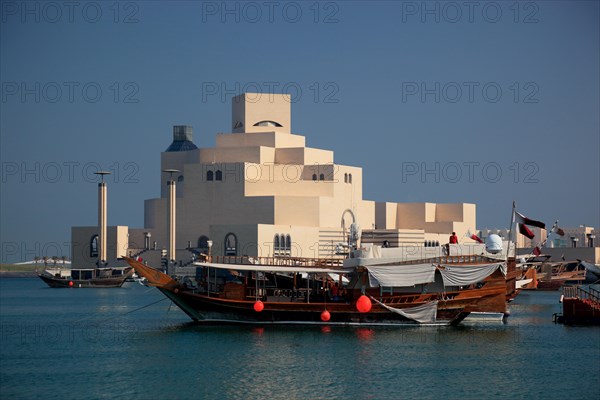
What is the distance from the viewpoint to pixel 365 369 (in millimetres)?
31391

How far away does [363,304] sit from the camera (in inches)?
1571

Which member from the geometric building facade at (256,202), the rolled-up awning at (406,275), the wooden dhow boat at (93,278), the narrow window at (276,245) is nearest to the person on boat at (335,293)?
the rolled-up awning at (406,275)

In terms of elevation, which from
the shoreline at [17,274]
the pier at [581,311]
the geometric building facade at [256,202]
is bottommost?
the shoreline at [17,274]

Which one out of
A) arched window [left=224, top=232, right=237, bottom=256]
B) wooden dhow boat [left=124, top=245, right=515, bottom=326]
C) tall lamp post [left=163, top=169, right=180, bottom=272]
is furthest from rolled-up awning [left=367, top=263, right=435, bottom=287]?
tall lamp post [left=163, top=169, right=180, bottom=272]

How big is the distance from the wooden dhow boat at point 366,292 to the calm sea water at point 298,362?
2.13 feet

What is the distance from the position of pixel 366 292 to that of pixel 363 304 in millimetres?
962

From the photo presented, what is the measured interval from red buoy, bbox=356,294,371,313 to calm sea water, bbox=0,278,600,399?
2.65 feet

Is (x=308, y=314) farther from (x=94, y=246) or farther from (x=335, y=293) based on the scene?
(x=94, y=246)

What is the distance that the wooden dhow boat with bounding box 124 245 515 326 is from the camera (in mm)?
39875

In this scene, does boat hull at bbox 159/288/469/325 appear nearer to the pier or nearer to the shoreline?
the pier

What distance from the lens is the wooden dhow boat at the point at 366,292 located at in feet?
131

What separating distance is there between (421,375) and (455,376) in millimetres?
979

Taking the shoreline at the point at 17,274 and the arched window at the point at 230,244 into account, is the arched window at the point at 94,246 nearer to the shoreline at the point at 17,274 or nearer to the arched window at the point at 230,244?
the arched window at the point at 230,244

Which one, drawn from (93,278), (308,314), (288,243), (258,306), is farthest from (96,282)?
(308,314)
